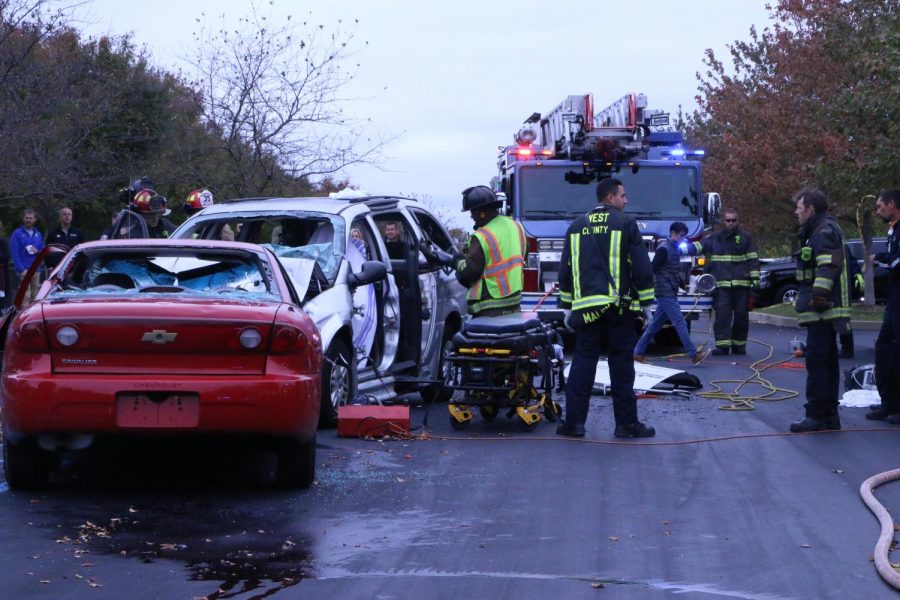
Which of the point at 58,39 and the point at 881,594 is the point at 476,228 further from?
the point at 58,39

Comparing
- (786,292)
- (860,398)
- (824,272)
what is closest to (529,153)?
(860,398)

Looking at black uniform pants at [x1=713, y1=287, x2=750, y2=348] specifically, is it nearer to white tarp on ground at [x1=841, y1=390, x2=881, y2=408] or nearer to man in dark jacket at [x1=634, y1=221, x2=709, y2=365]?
man in dark jacket at [x1=634, y1=221, x2=709, y2=365]

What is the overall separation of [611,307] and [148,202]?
16.5 feet

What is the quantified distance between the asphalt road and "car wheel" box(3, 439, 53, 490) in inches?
3.1

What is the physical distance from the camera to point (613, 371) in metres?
9.57

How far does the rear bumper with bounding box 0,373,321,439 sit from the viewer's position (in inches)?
267

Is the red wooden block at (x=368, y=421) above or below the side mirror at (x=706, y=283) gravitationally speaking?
below

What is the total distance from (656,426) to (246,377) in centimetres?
431

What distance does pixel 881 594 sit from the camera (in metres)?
5.29

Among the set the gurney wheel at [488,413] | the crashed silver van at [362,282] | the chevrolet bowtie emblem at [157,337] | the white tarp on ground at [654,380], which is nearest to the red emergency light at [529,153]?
the white tarp on ground at [654,380]

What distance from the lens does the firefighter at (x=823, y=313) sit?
9906 millimetres

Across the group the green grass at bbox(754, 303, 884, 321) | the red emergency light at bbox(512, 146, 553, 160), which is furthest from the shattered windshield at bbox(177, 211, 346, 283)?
the green grass at bbox(754, 303, 884, 321)

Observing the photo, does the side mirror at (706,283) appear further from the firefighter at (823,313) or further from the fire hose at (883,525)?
Result: the fire hose at (883,525)

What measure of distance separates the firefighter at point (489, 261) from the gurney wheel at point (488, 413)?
0.73 meters
